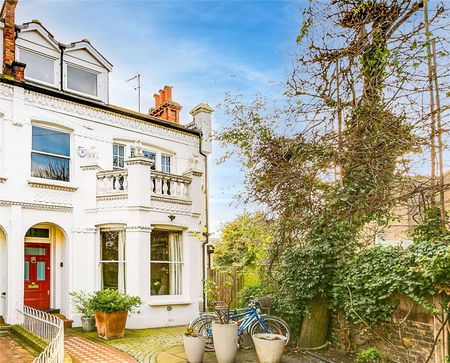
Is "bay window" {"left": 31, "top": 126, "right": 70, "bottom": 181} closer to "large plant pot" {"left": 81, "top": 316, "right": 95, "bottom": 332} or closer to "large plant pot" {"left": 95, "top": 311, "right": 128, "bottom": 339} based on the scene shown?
"large plant pot" {"left": 81, "top": 316, "right": 95, "bottom": 332}

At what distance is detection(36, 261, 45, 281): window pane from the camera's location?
12875 millimetres

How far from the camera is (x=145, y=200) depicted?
12289mm

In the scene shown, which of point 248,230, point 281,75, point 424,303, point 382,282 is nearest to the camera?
point 424,303

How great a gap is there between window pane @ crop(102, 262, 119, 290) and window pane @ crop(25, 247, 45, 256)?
217 cm

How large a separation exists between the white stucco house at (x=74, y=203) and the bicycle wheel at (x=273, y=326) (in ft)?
11.3

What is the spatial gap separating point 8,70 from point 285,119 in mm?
8746

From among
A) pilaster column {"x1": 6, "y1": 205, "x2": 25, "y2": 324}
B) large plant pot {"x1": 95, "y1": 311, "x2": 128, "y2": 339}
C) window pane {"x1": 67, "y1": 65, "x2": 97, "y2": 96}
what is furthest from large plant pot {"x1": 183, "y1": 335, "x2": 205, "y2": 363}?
window pane {"x1": 67, "y1": 65, "x2": 97, "y2": 96}

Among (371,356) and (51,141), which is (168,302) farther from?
(371,356)

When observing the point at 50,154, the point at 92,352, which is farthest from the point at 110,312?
the point at 50,154

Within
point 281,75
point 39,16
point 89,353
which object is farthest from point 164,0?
point 89,353

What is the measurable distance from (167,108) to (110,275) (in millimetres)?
7969

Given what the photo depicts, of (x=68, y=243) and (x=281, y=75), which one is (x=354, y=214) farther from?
(x=68, y=243)

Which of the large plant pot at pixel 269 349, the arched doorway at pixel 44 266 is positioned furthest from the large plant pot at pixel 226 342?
the arched doorway at pixel 44 266

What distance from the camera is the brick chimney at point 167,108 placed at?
57.6ft
